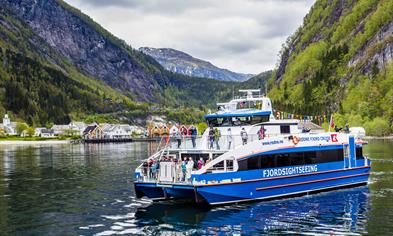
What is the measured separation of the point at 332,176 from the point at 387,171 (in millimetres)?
15940

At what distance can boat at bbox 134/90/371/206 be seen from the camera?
34.4 metres

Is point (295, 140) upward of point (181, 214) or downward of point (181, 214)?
upward

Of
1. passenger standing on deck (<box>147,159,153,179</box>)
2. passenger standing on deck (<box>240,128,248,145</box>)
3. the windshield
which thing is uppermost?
the windshield

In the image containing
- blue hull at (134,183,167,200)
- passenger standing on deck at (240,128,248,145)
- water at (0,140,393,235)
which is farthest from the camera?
passenger standing on deck at (240,128,248,145)

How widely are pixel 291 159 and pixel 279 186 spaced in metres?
2.39

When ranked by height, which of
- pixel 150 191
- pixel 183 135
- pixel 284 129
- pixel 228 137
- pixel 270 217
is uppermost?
pixel 284 129

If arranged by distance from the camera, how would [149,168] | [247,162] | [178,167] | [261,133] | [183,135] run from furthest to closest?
[183,135], [261,133], [149,168], [178,167], [247,162]

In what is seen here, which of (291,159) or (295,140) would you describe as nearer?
(291,159)

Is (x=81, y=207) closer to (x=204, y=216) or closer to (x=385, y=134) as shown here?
(x=204, y=216)

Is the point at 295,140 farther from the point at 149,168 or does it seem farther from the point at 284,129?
the point at 149,168

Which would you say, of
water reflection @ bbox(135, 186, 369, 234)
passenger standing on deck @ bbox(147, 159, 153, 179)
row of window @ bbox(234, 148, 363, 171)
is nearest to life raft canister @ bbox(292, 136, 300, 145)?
row of window @ bbox(234, 148, 363, 171)

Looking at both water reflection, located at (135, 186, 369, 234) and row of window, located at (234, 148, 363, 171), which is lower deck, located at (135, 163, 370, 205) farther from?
row of window, located at (234, 148, 363, 171)

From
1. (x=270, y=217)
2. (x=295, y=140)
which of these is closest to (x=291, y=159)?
(x=295, y=140)

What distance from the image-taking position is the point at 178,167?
35438 millimetres
